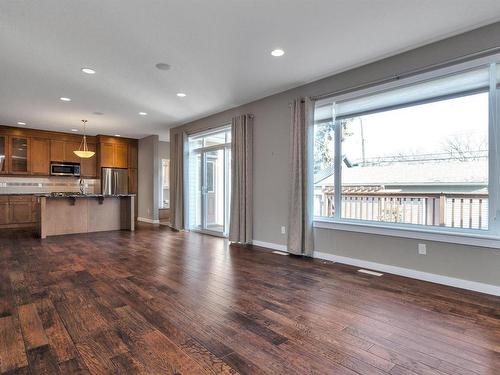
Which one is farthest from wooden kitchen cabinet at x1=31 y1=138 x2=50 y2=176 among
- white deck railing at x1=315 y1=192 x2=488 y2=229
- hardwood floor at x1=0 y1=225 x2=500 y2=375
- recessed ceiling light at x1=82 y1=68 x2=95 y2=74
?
white deck railing at x1=315 y1=192 x2=488 y2=229

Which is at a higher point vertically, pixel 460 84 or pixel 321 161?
pixel 460 84

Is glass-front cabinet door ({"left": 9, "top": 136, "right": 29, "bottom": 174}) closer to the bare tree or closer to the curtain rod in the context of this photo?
the curtain rod

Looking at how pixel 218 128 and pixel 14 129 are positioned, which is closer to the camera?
pixel 218 128

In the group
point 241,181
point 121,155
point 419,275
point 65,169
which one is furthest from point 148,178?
point 419,275

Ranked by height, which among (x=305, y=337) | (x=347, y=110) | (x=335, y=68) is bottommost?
(x=305, y=337)

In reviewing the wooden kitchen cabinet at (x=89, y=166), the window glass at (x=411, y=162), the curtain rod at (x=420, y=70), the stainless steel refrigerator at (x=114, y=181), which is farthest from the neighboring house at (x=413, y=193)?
the wooden kitchen cabinet at (x=89, y=166)

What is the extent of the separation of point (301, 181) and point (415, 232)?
1712mm

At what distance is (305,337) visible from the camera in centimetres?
212

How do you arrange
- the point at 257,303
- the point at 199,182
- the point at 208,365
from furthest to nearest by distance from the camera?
the point at 199,182, the point at 257,303, the point at 208,365

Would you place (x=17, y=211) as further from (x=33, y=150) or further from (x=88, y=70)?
(x=88, y=70)

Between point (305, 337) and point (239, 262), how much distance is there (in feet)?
7.05

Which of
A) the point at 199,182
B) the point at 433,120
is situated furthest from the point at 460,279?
the point at 199,182

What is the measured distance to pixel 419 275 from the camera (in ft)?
11.2

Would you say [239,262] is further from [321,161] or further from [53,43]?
[53,43]
